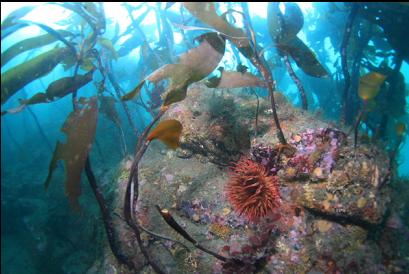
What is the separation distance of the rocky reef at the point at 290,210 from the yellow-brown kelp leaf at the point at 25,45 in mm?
2468

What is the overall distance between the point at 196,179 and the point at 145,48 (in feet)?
17.3

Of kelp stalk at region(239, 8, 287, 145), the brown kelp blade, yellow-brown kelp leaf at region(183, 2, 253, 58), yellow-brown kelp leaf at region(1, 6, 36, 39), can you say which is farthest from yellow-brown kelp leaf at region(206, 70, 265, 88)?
yellow-brown kelp leaf at region(1, 6, 36, 39)

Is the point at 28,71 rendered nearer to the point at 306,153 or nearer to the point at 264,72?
the point at 264,72

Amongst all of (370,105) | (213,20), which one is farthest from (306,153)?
(370,105)

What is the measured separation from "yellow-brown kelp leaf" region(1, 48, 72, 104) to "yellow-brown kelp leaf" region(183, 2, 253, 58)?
1771 mm

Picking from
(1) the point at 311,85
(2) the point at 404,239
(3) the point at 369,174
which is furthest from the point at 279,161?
(1) the point at 311,85

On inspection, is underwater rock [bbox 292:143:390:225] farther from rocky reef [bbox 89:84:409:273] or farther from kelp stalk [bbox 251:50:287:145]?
kelp stalk [bbox 251:50:287:145]

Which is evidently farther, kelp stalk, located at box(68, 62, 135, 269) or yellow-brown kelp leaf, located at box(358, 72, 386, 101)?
kelp stalk, located at box(68, 62, 135, 269)

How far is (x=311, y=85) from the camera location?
10406mm

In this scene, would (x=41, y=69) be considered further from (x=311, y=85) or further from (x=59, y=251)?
(x=311, y=85)

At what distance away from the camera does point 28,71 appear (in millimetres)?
3217

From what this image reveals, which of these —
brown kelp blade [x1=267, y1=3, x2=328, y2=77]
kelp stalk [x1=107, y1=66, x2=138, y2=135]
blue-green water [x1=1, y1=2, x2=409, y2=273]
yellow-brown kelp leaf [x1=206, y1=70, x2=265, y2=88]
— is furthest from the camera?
kelp stalk [x1=107, y1=66, x2=138, y2=135]

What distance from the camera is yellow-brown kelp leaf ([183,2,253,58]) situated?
309 cm

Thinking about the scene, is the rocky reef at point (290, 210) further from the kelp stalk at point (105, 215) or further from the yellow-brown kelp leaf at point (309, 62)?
the yellow-brown kelp leaf at point (309, 62)
